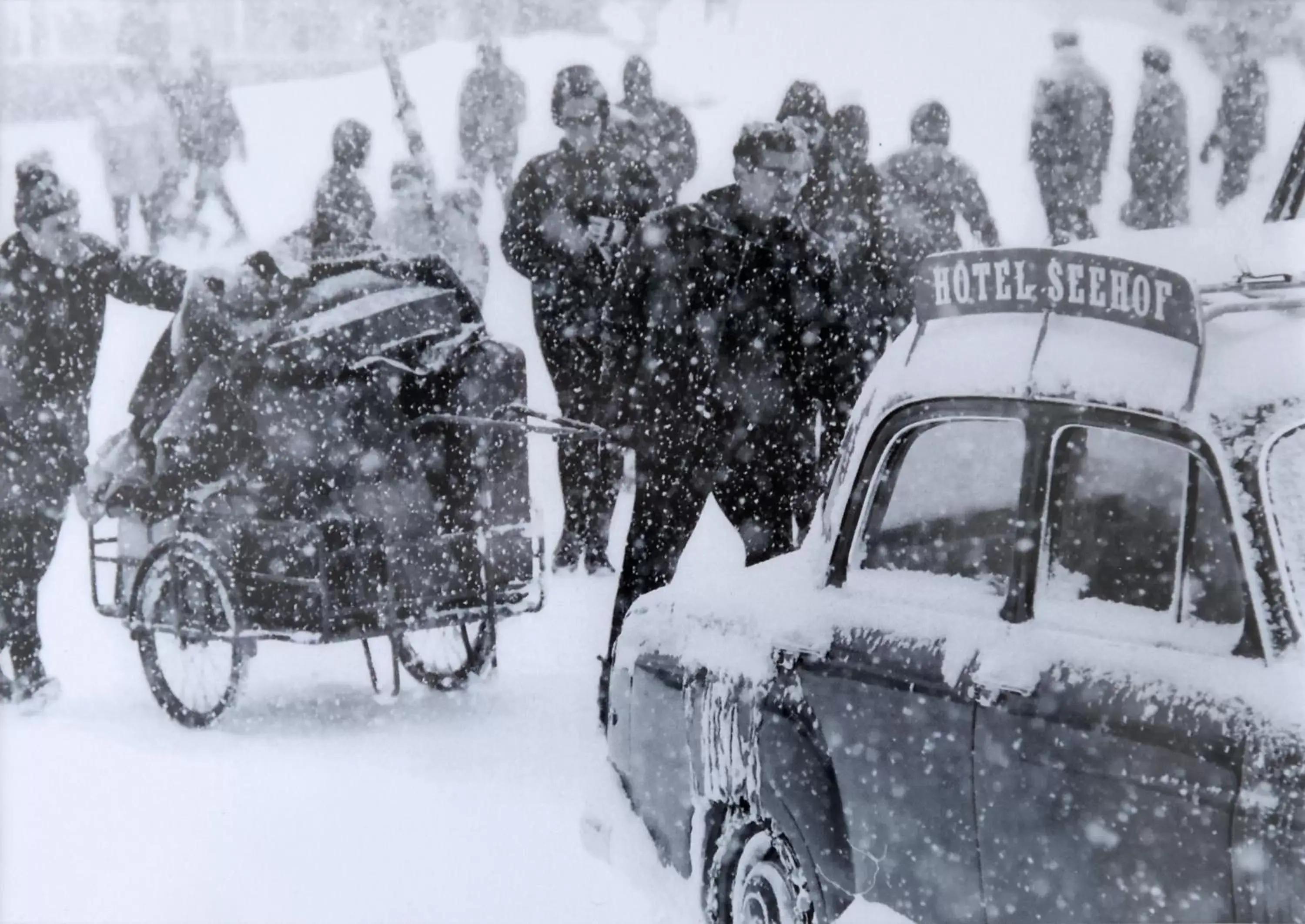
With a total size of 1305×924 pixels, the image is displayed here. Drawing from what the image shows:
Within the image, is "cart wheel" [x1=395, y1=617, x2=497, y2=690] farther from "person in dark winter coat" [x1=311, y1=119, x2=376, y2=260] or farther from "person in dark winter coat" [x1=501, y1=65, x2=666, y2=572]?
"person in dark winter coat" [x1=311, y1=119, x2=376, y2=260]

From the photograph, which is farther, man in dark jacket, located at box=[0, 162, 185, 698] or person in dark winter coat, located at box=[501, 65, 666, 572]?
man in dark jacket, located at box=[0, 162, 185, 698]

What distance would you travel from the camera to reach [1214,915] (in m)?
1.92

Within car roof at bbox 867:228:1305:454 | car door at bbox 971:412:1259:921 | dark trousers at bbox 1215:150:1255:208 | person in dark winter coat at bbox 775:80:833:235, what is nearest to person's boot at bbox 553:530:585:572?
person in dark winter coat at bbox 775:80:833:235

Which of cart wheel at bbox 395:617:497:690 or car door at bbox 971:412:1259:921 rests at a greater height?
car door at bbox 971:412:1259:921

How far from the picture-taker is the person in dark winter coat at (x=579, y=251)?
12.2 ft

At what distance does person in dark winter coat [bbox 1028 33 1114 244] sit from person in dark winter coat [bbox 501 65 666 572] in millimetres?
1042

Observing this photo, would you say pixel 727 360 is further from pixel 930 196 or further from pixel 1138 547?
pixel 1138 547

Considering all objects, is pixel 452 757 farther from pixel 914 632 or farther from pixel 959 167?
pixel 959 167

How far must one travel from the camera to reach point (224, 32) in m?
3.99

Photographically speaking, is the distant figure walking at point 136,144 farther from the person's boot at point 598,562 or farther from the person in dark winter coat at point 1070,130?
the person in dark winter coat at point 1070,130

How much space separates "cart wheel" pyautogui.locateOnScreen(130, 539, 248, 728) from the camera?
4.15m

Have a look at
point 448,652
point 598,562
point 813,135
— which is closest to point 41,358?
point 448,652

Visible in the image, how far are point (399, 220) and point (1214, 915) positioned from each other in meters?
2.99

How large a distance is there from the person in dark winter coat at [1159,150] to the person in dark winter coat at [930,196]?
1.28 ft
